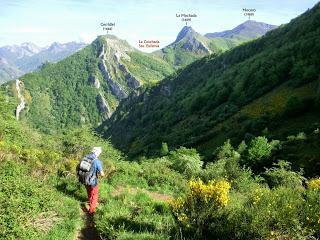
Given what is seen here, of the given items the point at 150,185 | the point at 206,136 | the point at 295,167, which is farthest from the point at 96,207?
the point at 206,136

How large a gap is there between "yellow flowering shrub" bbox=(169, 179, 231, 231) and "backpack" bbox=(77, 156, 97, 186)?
3072 millimetres

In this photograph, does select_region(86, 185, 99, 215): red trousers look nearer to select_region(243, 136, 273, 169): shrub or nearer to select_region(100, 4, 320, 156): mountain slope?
select_region(243, 136, 273, 169): shrub

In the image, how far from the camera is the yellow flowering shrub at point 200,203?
10.1m

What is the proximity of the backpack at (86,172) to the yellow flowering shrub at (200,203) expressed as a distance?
307 cm

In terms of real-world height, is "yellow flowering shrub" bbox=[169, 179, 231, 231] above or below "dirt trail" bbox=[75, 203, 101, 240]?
above

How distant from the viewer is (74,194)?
13391 millimetres

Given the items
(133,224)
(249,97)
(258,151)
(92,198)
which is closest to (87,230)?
(133,224)

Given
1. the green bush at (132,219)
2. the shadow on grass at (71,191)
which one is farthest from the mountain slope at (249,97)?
the shadow on grass at (71,191)

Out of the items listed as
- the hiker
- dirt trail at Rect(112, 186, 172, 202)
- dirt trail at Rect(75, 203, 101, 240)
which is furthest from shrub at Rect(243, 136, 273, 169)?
dirt trail at Rect(75, 203, 101, 240)

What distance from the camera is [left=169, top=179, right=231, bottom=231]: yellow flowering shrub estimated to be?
10.1 metres

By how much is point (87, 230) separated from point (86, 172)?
6.11ft

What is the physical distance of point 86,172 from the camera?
40.4 ft

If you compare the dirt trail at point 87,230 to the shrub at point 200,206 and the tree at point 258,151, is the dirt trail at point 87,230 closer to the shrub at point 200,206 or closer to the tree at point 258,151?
the shrub at point 200,206

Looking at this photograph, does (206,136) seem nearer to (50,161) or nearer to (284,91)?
(284,91)
